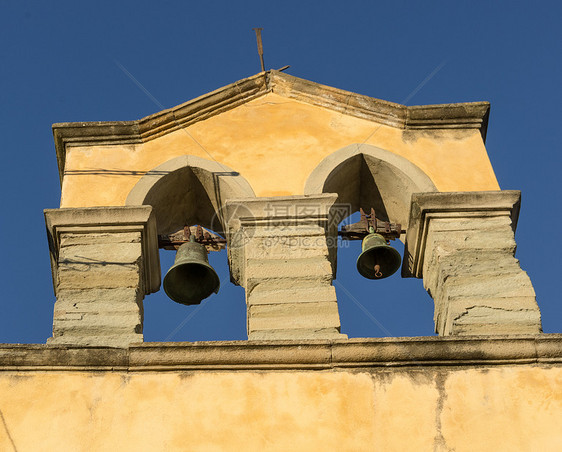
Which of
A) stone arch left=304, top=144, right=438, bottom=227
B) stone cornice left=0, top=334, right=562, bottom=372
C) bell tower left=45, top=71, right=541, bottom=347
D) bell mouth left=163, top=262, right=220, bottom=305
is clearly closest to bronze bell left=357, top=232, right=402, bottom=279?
bell tower left=45, top=71, right=541, bottom=347

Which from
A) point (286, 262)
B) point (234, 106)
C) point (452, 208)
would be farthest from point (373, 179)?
point (286, 262)

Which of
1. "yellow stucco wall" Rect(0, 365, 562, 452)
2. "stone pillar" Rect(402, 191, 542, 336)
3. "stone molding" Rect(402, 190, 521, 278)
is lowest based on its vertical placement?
"yellow stucco wall" Rect(0, 365, 562, 452)

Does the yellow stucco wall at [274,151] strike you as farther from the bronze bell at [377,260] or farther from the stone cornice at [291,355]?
the stone cornice at [291,355]

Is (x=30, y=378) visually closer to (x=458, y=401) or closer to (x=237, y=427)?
(x=237, y=427)

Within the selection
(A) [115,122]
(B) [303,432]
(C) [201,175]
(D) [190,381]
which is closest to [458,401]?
(B) [303,432]

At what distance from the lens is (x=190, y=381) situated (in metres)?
7.47

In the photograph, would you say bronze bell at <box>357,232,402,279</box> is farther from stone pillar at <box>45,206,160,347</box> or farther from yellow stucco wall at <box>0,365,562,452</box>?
yellow stucco wall at <box>0,365,562,452</box>

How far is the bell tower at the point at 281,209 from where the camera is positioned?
836 centimetres

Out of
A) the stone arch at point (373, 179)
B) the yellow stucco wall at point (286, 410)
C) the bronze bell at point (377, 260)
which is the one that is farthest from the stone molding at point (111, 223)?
the yellow stucco wall at point (286, 410)

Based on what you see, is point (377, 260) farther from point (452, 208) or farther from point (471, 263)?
point (471, 263)

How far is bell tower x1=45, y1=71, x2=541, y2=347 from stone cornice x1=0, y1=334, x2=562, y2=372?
0.77 feet

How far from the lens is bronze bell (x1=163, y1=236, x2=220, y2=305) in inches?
355

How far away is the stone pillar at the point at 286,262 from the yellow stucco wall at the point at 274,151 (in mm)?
352

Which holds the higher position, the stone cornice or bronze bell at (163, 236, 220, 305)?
bronze bell at (163, 236, 220, 305)
